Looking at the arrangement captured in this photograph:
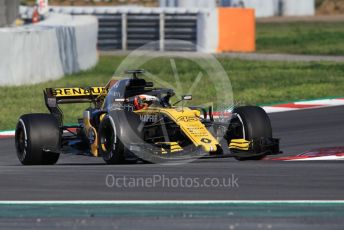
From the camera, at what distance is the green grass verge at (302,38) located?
34125 millimetres

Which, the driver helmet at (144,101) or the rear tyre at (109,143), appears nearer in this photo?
the rear tyre at (109,143)

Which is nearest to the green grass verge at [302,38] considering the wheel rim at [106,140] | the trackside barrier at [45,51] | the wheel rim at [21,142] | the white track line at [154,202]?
the trackside barrier at [45,51]

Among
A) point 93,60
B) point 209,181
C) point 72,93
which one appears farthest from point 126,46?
point 209,181

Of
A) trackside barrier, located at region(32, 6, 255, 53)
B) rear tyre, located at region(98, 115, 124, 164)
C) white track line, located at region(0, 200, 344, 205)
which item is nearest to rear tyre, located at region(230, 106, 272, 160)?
rear tyre, located at region(98, 115, 124, 164)

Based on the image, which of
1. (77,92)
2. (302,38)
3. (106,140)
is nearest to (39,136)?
(106,140)

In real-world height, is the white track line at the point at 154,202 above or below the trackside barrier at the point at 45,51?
above

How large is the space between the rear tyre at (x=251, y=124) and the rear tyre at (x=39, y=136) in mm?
2079

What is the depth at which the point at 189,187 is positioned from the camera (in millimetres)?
9047

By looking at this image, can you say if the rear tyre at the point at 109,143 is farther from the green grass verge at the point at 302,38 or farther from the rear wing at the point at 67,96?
the green grass verge at the point at 302,38

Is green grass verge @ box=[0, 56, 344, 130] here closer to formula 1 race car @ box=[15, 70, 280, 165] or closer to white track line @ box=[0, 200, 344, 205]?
formula 1 race car @ box=[15, 70, 280, 165]

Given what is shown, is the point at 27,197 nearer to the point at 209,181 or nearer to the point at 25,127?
the point at 209,181

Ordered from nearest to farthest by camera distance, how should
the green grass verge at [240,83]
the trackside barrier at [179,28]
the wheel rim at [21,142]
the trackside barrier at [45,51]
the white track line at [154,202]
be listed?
1. the white track line at [154,202]
2. the wheel rim at [21,142]
3. the green grass verge at [240,83]
4. the trackside barrier at [45,51]
5. the trackside barrier at [179,28]

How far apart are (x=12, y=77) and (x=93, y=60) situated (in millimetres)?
6952

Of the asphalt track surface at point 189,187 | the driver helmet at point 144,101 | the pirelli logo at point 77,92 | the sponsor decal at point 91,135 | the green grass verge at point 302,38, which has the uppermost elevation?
the driver helmet at point 144,101
